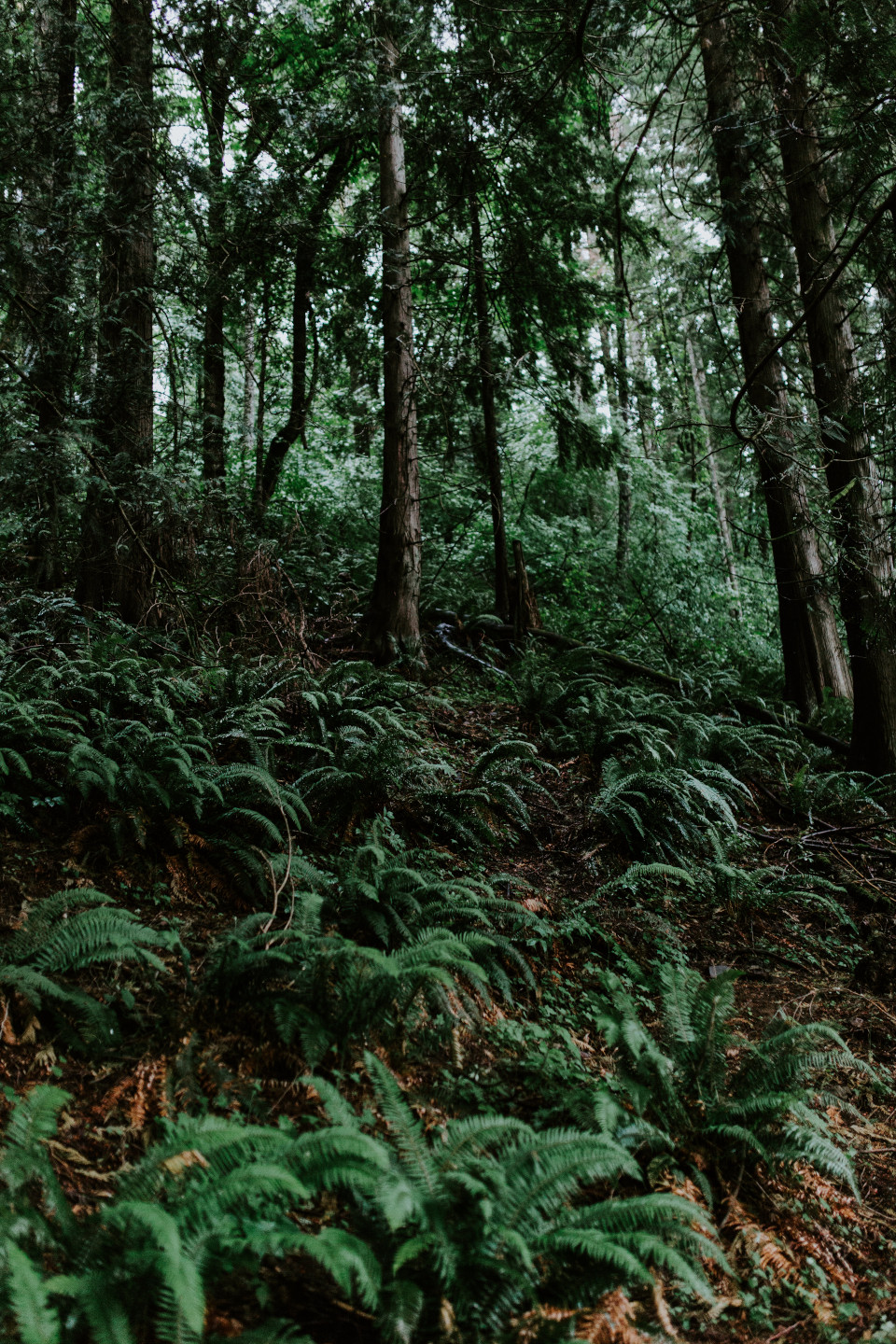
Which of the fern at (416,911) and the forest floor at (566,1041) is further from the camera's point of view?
the fern at (416,911)

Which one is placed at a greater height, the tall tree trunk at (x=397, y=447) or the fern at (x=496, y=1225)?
the tall tree trunk at (x=397, y=447)

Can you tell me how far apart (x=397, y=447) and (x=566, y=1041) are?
6.49m

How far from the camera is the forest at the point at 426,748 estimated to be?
2244mm

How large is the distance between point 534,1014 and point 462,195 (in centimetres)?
866

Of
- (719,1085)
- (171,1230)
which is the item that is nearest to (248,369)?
(719,1085)

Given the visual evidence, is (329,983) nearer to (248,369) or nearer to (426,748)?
(426,748)

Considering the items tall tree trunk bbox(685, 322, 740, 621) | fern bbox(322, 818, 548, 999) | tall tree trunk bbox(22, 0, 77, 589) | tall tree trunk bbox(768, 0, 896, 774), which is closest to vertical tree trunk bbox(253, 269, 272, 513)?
tall tree trunk bbox(22, 0, 77, 589)

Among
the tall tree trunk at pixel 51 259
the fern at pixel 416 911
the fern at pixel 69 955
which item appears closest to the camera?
the fern at pixel 69 955

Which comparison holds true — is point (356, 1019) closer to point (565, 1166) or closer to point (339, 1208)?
point (339, 1208)

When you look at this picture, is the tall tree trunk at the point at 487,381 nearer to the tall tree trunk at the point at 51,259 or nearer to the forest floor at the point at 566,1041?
the tall tree trunk at the point at 51,259

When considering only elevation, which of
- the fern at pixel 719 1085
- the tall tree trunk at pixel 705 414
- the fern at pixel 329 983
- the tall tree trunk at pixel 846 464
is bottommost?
the fern at pixel 719 1085

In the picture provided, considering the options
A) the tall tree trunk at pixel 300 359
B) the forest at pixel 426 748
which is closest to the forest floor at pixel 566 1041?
the forest at pixel 426 748

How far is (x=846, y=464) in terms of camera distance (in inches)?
284

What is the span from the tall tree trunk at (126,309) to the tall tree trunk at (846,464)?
567 centimetres
